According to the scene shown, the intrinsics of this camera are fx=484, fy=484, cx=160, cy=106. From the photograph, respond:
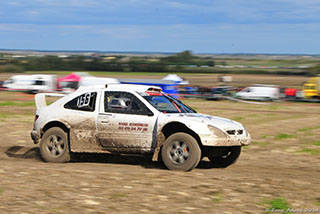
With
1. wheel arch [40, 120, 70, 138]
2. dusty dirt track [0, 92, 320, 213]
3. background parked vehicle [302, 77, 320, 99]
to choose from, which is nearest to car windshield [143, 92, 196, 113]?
dusty dirt track [0, 92, 320, 213]

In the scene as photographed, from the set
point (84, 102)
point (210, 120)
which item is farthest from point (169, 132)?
point (84, 102)

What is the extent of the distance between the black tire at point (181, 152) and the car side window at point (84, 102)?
1710 mm

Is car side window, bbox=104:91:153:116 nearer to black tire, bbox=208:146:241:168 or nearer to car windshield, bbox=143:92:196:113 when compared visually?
car windshield, bbox=143:92:196:113

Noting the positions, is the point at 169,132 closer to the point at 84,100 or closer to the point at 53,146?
the point at 84,100

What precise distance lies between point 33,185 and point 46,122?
2647mm

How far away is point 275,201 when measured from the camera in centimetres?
608

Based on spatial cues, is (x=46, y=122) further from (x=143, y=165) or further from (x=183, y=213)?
(x=183, y=213)

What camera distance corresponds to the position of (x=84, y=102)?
9.08m

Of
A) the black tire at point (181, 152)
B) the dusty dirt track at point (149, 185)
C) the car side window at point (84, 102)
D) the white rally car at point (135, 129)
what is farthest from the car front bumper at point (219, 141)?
the car side window at point (84, 102)

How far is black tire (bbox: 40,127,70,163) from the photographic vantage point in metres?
9.05

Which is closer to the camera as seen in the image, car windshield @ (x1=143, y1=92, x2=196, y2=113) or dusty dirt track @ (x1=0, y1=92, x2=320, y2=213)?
dusty dirt track @ (x1=0, y1=92, x2=320, y2=213)

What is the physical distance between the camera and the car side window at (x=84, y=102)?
9.00 meters

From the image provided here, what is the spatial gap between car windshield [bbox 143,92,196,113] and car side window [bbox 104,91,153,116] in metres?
0.20

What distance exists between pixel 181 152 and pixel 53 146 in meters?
2.56
